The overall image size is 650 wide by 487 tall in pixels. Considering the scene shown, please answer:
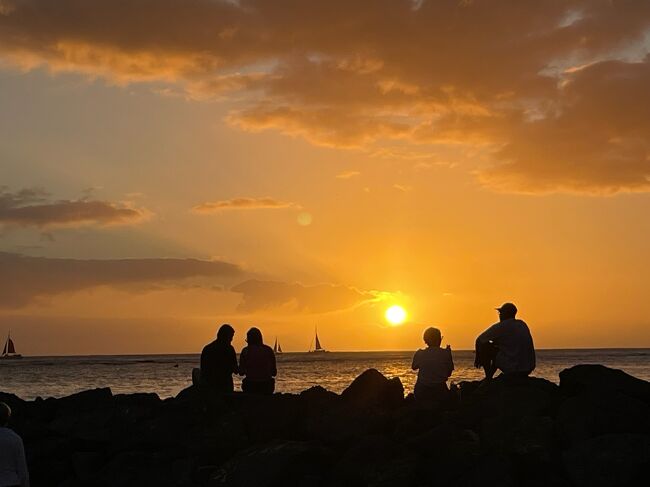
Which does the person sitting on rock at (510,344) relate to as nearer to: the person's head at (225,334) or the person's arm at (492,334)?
the person's arm at (492,334)

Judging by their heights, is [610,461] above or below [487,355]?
below

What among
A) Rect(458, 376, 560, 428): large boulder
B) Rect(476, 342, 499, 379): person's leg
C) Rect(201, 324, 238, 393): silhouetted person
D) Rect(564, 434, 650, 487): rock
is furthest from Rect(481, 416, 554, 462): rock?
Rect(201, 324, 238, 393): silhouetted person

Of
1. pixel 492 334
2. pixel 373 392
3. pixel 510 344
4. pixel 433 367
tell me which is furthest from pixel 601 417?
pixel 373 392

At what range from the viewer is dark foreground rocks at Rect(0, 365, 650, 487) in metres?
Result: 14.3

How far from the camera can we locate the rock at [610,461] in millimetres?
13420

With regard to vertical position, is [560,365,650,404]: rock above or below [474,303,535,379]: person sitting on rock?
below

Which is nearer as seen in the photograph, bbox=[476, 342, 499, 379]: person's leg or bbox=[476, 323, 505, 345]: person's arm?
bbox=[476, 323, 505, 345]: person's arm

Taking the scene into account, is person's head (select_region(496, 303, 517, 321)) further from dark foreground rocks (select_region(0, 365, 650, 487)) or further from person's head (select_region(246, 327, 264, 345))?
person's head (select_region(246, 327, 264, 345))

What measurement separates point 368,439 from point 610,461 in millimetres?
3899

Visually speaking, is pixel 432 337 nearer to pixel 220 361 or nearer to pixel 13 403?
pixel 220 361

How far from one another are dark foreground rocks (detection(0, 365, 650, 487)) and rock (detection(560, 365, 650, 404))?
0.02m

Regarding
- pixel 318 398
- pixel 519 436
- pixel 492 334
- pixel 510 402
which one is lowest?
pixel 519 436

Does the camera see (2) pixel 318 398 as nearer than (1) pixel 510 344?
No

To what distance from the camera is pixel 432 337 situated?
734 inches
